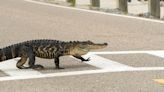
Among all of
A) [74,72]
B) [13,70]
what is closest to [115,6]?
[13,70]

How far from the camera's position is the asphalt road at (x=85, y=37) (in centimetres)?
797

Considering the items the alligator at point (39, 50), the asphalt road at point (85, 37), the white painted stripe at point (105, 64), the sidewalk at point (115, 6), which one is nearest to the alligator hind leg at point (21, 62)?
the alligator at point (39, 50)

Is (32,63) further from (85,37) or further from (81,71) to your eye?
(85,37)

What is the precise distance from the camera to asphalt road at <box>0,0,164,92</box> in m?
7.97

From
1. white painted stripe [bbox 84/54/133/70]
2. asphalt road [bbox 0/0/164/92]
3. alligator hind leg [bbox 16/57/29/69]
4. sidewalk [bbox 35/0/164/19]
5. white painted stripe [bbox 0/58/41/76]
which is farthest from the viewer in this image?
sidewalk [bbox 35/0/164/19]

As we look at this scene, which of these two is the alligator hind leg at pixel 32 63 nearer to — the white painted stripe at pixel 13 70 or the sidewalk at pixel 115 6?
the white painted stripe at pixel 13 70

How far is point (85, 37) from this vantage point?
46.4 ft

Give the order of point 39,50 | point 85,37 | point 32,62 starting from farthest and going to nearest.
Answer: point 85,37 < point 32,62 < point 39,50

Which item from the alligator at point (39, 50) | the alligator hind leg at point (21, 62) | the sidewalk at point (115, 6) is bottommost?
the sidewalk at point (115, 6)

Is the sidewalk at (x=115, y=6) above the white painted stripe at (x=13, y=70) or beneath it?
beneath

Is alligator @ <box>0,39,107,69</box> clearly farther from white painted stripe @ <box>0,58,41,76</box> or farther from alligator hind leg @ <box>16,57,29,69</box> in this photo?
white painted stripe @ <box>0,58,41,76</box>

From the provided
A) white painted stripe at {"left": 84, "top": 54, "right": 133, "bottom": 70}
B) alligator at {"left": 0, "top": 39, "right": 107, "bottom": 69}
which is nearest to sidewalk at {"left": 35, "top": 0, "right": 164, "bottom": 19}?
white painted stripe at {"left": 84, "top": 54, "right": 133, "bottom": 70}

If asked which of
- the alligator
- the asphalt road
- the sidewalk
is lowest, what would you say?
→ the sidewalk

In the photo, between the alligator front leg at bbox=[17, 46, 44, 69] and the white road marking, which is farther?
the alligator front leg at bbox=[17, 46, 44, 69]
